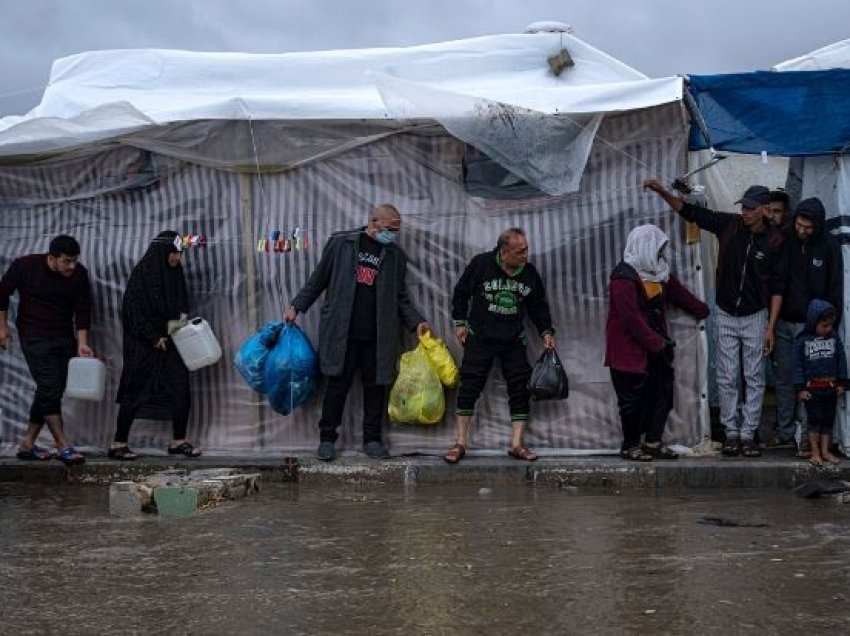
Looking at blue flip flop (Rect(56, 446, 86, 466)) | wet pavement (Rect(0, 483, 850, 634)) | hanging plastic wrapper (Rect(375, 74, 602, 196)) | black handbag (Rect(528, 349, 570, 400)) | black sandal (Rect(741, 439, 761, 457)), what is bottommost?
wet pavement (Rect(0, 483, 850, 634))

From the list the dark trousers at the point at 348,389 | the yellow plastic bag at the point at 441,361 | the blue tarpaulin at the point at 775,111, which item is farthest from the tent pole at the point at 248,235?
the blue tarpaulin at the point at 775,111

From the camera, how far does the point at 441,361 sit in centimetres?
944

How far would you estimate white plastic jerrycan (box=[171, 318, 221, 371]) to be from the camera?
32.1 ft

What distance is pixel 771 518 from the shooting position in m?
7.41

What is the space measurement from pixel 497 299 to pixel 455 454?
1181mm

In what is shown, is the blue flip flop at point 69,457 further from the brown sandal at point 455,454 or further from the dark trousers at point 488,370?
the dark trousers at point 488,370

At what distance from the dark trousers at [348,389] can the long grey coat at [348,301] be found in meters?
0.10

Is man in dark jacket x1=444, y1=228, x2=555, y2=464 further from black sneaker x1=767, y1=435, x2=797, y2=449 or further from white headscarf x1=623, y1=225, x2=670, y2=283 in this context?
black sneaker x1=767, y1=435, x2=797, y2=449

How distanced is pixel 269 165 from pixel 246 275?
2.94ft

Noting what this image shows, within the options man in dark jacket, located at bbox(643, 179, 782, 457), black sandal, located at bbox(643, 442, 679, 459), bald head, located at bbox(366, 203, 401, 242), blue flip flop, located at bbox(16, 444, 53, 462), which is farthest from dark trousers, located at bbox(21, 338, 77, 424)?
man in dark jacket, located at bbox(643, 179, 782, 457)

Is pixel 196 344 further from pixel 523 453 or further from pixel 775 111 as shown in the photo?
pixel 775 111

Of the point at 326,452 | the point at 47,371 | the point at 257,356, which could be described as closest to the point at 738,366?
the point at 326,452

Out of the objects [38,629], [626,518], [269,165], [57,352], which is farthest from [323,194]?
[38,629]

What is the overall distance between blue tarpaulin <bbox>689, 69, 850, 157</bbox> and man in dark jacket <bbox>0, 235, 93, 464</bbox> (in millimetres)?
4917
